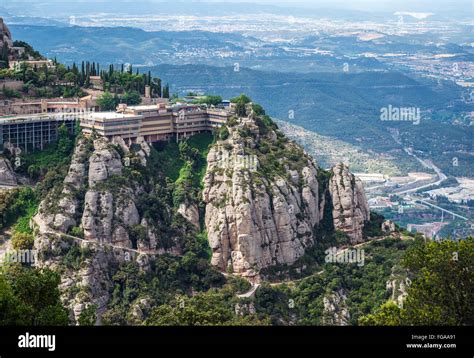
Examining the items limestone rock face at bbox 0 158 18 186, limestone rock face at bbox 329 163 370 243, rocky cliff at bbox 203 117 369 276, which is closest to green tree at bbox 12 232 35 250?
limestone rock face at bbox 0 158 18 186

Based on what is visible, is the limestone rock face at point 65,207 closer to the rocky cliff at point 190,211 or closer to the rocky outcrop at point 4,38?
the rocky cliff at point 190,211

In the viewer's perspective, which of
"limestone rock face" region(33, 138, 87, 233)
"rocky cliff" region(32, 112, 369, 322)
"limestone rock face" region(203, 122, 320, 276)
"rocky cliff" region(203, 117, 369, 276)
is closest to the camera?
"rocky cliff" region(32, 112, 369, 322)

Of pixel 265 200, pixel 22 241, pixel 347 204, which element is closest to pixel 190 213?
pixel 265 200

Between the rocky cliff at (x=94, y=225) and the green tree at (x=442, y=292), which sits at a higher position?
the green tree at (x=442, y=292)

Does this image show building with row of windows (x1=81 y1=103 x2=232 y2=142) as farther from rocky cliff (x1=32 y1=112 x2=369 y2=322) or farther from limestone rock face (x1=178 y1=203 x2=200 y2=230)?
limestone rock face (x1=178 y1=203 x2=200 y2=230)

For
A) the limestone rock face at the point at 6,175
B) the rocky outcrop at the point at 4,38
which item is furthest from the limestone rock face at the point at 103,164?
the rocky outcrop at the point at 4,38

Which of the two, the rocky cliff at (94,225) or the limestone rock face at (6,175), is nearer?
the rocky cliff at (94,225)
